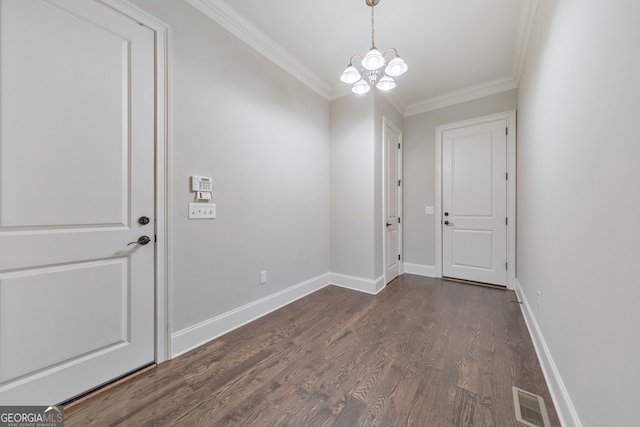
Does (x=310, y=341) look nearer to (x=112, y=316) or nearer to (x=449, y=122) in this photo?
(x=112, y=316)

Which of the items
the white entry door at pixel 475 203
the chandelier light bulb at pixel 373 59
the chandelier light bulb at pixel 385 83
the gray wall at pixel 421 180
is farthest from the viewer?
the gray wall at pixel 421 180

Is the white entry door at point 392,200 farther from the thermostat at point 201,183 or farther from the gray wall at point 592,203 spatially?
the thermostat at point 201,183

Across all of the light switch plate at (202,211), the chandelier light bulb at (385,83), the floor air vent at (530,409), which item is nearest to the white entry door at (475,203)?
the chandelier light bulb at (385,83)

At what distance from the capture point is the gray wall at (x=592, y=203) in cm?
74

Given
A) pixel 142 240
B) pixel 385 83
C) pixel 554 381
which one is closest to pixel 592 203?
pixel 554 381

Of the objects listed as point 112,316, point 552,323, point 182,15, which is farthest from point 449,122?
point 112,316

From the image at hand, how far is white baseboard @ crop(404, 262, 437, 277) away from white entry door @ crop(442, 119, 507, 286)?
0.17 metres

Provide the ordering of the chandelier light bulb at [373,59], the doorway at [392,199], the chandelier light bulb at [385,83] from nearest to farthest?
the chandelier light bulb at [373,59] < the chandelier light bulb at [385,83] < the doorway at [392,199]

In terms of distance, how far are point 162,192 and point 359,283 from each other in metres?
2.43

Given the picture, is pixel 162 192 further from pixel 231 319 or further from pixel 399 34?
pixel 399 34

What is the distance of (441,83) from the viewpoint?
3.21 m

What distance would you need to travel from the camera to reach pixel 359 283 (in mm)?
3141

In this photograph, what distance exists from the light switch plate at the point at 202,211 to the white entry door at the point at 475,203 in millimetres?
3215

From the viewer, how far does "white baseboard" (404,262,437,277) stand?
3.73 meters
